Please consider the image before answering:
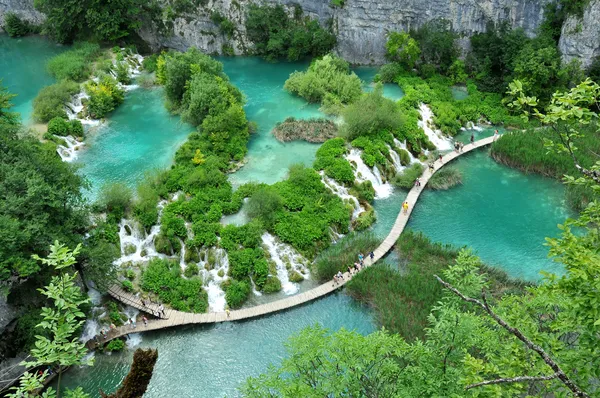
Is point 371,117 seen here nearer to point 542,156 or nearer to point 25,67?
point 542,156

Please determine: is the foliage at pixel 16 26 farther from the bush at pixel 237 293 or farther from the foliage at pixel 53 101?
the bush at pixel 237 293

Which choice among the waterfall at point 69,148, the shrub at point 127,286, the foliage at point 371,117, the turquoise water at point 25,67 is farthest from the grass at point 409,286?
the turquoise water at point 25,67

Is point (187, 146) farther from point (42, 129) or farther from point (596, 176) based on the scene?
point (596, 176)

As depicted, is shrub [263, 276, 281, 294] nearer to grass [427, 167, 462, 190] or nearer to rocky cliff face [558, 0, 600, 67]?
grass [427, 167, 462, 190]

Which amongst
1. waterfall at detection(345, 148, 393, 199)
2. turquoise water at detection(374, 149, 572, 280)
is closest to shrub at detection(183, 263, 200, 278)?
turquoise water at detection(374, 149, 572, 280)

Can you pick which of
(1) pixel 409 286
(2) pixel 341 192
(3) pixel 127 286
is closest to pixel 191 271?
(3) pixel 127 286

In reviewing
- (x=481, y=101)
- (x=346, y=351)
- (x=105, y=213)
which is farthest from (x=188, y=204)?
(x=481, y=101)

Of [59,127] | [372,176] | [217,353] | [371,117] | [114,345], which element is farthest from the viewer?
[59,127]
